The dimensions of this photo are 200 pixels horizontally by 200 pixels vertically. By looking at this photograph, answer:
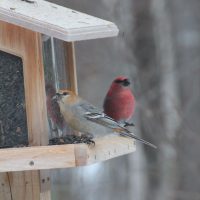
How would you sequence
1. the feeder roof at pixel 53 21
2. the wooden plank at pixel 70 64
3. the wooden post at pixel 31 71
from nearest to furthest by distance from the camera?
the feeder roof at pixel 53 21 → the wooden post at pixel 31 71 → the wooden plank at pixel 70 64

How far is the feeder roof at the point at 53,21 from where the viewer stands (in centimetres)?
470

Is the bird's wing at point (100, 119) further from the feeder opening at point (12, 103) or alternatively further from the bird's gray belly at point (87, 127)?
the feeder opening at point (12, 103)

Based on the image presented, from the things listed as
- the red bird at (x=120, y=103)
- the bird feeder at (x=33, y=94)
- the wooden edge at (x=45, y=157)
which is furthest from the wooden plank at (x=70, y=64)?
the wooden edge at (x=45, y=157)

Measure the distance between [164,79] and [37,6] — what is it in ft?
20.4

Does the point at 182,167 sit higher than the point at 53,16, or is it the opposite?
the point at 53,16

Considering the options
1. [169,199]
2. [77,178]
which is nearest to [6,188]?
[77,178]

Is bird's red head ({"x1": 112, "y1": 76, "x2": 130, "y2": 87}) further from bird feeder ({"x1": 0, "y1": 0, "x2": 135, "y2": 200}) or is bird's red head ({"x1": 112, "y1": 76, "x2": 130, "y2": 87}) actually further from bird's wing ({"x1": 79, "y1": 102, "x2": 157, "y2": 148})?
bird's wing ({"x1": 79, "y1": 102, "x2": 157, "y2": 148})

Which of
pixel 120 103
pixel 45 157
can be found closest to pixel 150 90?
pixel 120 103

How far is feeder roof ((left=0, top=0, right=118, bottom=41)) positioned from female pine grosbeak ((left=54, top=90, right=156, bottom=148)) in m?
0.46

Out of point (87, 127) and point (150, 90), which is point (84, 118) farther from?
point (150, 90)

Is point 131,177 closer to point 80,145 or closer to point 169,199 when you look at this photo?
point 169,199

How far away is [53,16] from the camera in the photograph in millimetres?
5004

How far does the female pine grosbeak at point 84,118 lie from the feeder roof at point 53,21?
46cm

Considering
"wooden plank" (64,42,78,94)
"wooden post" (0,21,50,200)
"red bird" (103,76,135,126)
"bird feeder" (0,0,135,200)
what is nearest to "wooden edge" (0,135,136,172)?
"bird feeder" (0,0,135,200)
